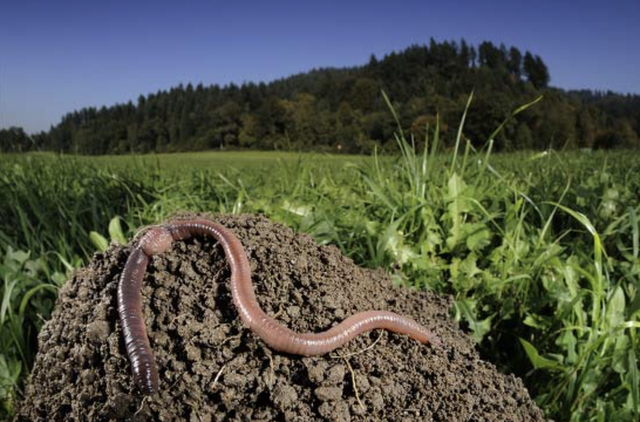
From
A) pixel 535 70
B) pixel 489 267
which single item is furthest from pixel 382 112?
pixel 535 70

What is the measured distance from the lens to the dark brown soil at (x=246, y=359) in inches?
72.0

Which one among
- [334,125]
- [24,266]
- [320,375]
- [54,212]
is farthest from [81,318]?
[334,125]

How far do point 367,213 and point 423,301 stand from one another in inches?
64.9

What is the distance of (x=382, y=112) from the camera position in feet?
190

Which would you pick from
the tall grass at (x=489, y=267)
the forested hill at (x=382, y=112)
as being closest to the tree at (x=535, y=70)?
the forested hill at (x=382, y=112)

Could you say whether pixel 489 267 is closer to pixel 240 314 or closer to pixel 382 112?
pixel 240 314

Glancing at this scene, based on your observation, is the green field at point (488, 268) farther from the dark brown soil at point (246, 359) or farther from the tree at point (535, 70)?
the tree at point (535, 70)

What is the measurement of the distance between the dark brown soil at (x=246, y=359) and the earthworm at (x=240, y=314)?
0.16 feet

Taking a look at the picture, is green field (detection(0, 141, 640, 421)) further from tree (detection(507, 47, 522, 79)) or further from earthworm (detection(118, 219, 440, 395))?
tree (detection(507, 47, 522, 79))

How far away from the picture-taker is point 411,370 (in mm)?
2039

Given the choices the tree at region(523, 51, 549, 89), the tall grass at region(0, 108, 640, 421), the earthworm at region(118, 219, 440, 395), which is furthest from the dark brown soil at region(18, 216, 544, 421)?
the tree at region(523, 51, 549, 89)

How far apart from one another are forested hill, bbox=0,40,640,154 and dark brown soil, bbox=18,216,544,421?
10.9 ft

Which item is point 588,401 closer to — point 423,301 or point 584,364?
point 584,364

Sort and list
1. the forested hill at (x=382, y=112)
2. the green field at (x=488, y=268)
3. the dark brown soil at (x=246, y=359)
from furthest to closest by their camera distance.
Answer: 1. the forested hill at (x=382, y=112)
2. the green field at (x=488, y=268)
3. the dark brown soil at (x=246, y=359)
